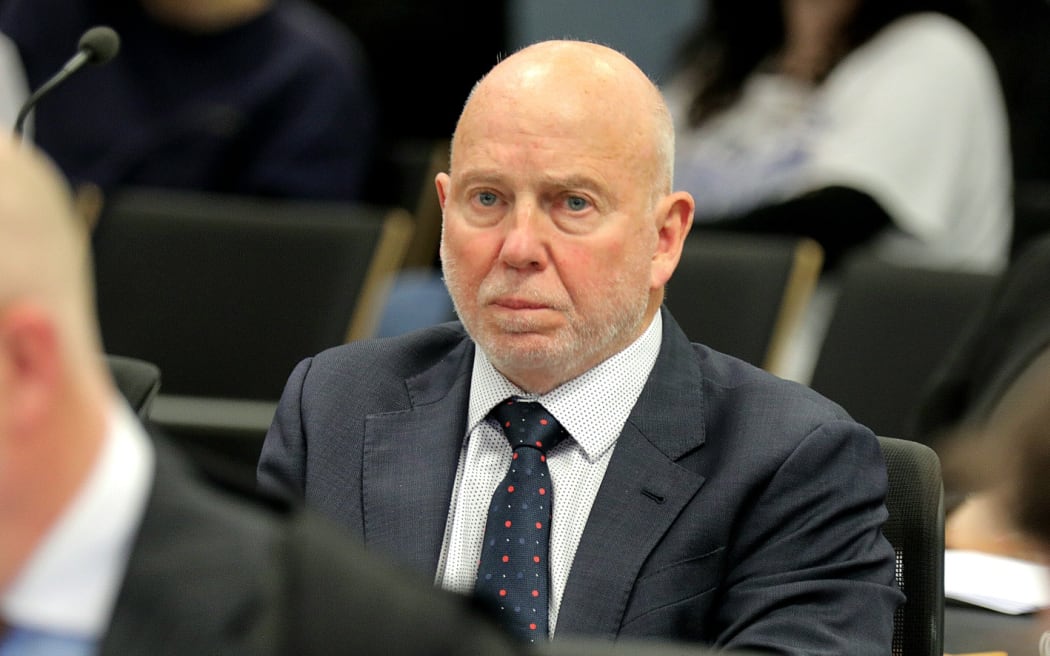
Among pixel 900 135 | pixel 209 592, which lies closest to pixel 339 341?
pixel 900 135

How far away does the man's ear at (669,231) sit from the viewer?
82.5 inches

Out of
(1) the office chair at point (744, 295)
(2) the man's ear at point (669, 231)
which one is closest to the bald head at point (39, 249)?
(2) the man's ear at point (669, 231)

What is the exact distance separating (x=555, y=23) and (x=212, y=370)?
265cm

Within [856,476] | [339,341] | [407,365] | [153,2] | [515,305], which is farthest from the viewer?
[153,2]

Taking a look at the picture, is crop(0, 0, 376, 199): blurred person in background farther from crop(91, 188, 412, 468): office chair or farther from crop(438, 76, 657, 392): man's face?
crop(438, 76, 657, 392): man's face

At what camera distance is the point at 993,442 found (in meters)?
1.38

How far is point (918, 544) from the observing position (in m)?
1.94

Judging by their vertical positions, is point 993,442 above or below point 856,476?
above

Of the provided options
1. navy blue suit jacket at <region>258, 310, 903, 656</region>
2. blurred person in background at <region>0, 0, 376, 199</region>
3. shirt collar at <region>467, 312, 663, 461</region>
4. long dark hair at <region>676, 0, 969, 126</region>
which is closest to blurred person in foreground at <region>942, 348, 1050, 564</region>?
navy blue suit jacket at <region>258, 310, 903, 656</region>

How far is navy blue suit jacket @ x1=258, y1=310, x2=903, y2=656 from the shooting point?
182 centimetres

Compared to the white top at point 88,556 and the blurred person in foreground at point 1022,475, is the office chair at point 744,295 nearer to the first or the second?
the blurred person in foreground at point 1022,475

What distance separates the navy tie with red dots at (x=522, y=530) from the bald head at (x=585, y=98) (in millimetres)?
333

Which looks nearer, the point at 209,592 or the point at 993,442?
the point at 209,592

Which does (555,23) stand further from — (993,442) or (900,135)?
(993,442)
